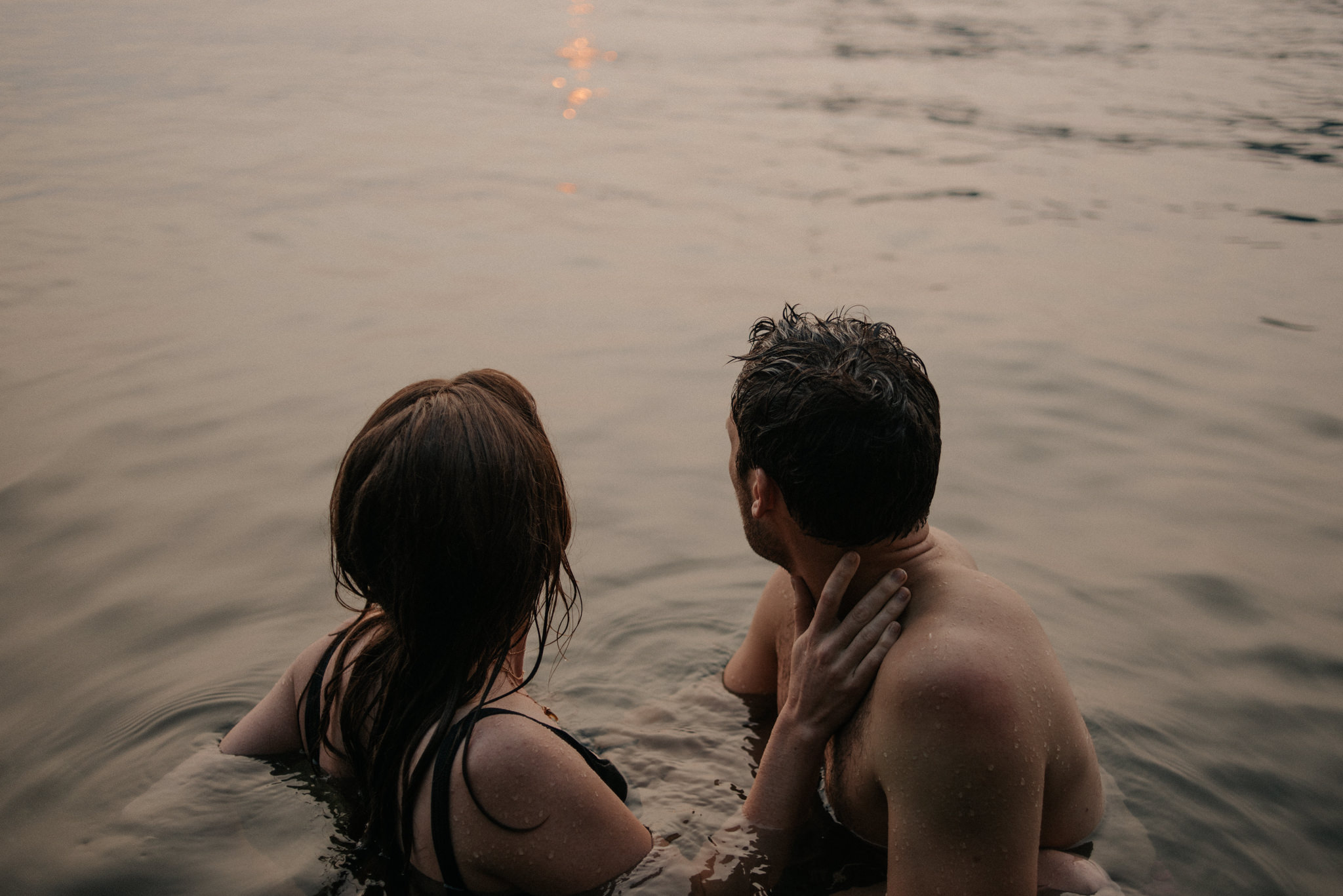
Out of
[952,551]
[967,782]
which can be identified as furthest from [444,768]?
[952,551]

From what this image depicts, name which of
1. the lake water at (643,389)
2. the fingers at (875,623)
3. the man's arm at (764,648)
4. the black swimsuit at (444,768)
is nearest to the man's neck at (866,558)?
the fingers at (875,623)

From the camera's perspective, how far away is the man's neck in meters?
2.78

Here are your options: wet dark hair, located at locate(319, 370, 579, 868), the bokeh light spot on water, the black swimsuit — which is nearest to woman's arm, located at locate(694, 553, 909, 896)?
the black swimsuit

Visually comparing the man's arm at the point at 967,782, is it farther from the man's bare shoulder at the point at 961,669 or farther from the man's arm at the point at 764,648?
the man's arm at the point at 764,648

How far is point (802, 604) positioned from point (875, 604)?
13.7 inches

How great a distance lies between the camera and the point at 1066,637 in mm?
4516

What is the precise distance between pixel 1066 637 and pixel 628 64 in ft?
57.2

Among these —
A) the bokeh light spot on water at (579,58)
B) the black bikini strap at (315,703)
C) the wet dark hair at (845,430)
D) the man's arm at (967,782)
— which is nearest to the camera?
the man's arm at (967,782)

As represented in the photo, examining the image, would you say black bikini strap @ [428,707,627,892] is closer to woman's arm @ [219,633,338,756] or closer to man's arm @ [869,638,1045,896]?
woman's arm @ [219,633,338,756]

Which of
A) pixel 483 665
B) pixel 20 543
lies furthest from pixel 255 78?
pixel 483 665

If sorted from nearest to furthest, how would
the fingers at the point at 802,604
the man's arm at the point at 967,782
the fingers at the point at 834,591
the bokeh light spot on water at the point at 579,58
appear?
the man's arm at the point at 967,782 → the fingers at the point at 834,591 → the fingers at the point at 802,604 → the bokeh light spot on water at the point at 579,58

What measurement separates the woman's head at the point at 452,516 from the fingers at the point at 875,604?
801mm

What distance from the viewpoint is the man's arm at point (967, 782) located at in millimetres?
2350

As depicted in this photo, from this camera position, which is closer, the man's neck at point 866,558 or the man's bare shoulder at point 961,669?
the man's bare shoulder at point 961,669
